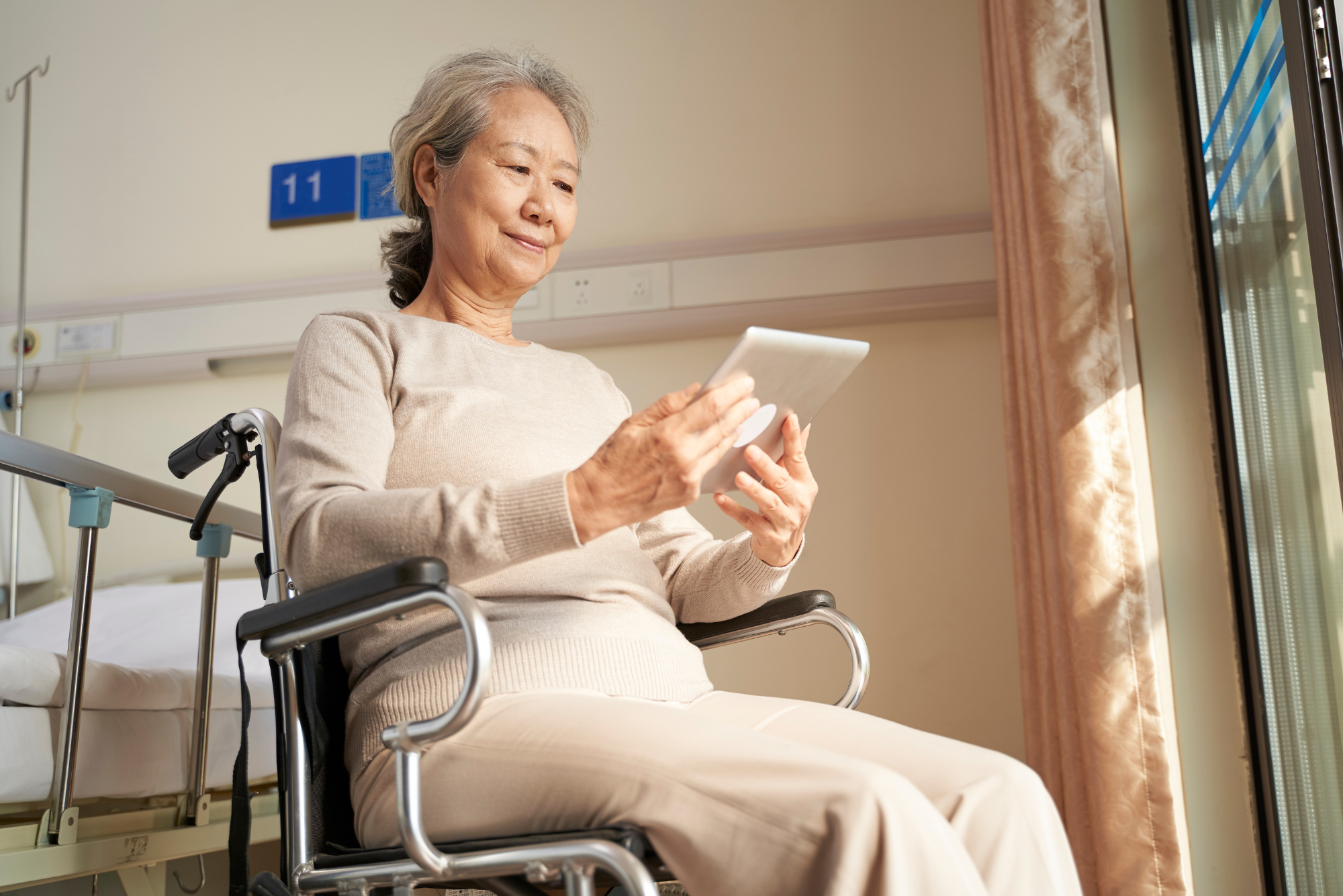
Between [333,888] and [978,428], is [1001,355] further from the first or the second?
[333,888]

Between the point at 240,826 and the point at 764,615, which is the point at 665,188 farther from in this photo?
the point at 240,826

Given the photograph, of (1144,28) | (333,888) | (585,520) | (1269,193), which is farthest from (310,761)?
(1144,28)

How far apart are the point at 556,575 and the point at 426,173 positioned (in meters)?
0.67

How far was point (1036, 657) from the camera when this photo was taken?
200 cm

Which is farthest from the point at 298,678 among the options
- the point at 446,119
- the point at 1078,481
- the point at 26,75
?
the point at 26,75

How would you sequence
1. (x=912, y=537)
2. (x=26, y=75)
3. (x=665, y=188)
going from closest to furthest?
(x=912, y=537) < (x=665, y=188) < (x=26, y=75)

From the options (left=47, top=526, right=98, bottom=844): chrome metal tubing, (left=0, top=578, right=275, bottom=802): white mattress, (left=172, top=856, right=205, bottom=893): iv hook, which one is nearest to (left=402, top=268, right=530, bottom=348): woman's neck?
(left=47, top=526, right=98, bottom=844): chrome metal tubing

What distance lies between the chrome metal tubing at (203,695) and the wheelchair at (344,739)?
1.39 ft

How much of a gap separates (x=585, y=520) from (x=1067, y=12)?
1463mm

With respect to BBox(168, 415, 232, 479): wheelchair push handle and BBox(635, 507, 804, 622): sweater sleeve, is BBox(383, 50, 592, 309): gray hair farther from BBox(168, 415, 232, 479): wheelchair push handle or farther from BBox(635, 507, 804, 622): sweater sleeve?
BBox(635, 507, 804, 622): sweater sleeve

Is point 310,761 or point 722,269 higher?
point 722,269

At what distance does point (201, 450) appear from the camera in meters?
1.31

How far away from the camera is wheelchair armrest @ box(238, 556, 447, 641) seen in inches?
33.4

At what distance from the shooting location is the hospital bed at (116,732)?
1.41 meters
